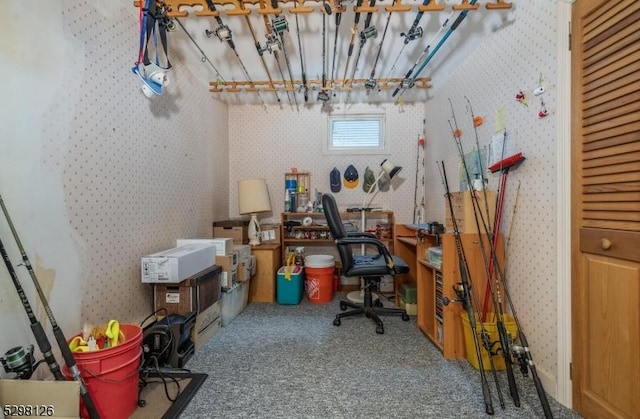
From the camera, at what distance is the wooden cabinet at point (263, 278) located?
10.7ft

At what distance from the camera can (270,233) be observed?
360 centimetres

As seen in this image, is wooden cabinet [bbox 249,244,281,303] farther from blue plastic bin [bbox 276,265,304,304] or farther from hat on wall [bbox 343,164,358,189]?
hat on wall [bbox 343,164,358,189]

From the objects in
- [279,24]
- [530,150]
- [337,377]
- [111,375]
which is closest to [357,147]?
[279,24]

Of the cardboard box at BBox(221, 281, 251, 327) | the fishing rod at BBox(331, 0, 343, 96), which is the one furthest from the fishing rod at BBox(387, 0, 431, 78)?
the cardboard box at BBox(221, 281, 251, 327)

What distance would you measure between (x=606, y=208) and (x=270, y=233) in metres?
2.95

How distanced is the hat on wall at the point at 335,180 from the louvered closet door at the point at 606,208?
250 centimetres

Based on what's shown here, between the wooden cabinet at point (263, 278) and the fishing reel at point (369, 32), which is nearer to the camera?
the fishing reel at point (369, 32)

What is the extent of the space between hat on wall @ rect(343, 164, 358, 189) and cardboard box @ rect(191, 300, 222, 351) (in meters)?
2.05

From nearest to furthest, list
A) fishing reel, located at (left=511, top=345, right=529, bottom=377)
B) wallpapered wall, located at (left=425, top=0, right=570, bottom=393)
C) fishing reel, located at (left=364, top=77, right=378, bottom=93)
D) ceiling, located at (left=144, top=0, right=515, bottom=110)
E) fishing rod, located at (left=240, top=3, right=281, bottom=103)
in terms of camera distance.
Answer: fishing reel, located at (left=511, top=345, right=529, bottom=377) < wallpapered wall, located at (left=425, top=0, right=570, bottom=393) < ceiling, located at (left=144, top=0, right=515, bottom=110) < fishing rod, located at (left=240, top=3, right=281, bottom=103) < fishing reel, located at (left=364, top=77, right=378, bottom=93)

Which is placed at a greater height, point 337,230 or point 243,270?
point 337,230

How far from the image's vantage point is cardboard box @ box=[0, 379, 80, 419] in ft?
3.71

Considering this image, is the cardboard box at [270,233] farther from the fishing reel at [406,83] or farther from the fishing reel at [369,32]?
the fishing reel at [369,32]

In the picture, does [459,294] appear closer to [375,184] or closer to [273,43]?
[375,184]

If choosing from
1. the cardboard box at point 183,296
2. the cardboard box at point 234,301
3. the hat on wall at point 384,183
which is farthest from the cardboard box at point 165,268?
the hat on wall at point 384,183
